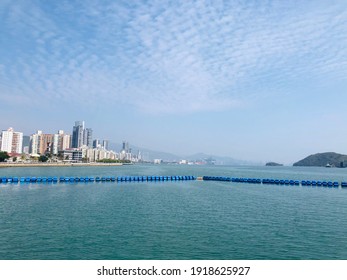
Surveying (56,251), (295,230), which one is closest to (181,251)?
(56,251)

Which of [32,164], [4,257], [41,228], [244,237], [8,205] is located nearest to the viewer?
[4,257]

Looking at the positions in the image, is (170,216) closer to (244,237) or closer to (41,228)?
(244,237)

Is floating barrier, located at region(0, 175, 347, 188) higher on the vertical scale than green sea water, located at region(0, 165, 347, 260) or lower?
higher

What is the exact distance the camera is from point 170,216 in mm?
34031

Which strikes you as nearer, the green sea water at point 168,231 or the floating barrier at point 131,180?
the green sea water at point 168,231

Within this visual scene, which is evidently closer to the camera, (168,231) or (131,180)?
(168,231)

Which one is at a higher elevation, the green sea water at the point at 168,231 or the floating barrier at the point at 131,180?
the floating barrier at the point at 131,180

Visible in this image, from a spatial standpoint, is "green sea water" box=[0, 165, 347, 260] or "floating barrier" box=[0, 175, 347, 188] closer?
"green sea water" box=[0, 165, 347, 260]

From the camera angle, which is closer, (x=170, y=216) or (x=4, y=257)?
(x=4, y=257)

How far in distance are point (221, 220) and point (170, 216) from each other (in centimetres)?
602

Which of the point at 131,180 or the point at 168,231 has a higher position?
the point at 131,180
